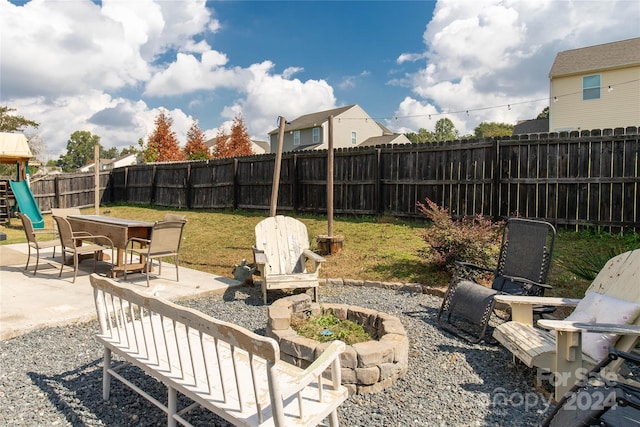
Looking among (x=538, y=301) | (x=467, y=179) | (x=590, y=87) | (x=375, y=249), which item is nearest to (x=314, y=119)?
(x=590, y=87)

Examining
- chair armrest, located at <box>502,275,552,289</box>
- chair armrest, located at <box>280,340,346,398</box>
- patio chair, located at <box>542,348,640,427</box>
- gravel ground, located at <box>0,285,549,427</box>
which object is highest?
chair armrest, located at <box>280,340,346,398</box>

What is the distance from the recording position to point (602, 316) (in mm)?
2752

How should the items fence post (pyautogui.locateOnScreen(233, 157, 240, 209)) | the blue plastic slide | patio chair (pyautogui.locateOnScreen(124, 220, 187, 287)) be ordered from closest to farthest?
patio chair (pyautogui.locateOnScreen(124, 220, 187, 287)) → the blue plastic slide → fence post (pyautogui.locateOnScreen(233, 157, 240, 209))

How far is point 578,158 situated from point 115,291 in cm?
803

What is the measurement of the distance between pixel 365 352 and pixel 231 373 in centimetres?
98

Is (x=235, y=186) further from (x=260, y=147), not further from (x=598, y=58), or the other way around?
(x=260, y=147)

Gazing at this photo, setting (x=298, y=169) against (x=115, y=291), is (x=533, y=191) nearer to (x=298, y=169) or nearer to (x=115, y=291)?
(x=298, y=169)

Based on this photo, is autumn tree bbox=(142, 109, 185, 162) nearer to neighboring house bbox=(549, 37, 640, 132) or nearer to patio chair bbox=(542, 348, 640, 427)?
neighboring house bbox=(549, 37, 640, 132)

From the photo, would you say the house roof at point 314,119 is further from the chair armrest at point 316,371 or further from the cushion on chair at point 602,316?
the chair armrest at point 316,371

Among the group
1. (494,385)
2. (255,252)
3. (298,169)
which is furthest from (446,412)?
(298,169)

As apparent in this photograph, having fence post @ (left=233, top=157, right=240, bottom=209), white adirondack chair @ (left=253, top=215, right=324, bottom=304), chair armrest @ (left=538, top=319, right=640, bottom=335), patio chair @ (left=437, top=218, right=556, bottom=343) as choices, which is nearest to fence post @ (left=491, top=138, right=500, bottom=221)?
Result: patio chair @ (left=437, top=218, right=556, bottom=343)

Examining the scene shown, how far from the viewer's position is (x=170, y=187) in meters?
15.4

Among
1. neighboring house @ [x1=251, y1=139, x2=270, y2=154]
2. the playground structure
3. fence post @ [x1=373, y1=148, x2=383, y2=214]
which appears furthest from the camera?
neighboring house @ [x1=251, y1=139, x2=270, y2=154]

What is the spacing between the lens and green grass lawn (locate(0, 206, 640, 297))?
5473 millimetres
